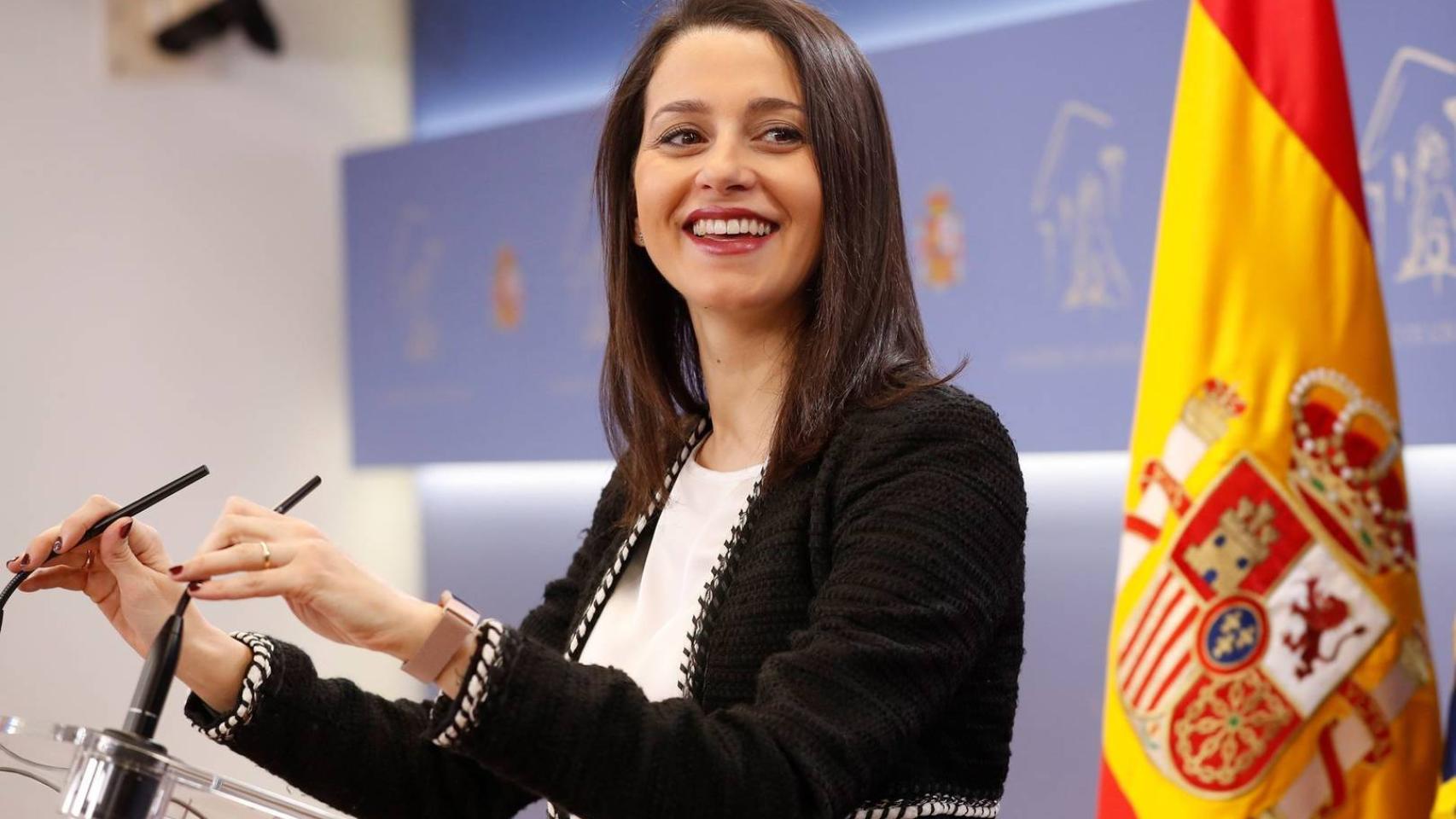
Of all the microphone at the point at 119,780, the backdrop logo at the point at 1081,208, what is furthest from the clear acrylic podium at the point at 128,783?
the backdrop logo at the point at 1081,208

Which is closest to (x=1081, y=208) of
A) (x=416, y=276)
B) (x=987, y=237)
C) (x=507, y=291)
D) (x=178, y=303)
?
(x=987, y=237)

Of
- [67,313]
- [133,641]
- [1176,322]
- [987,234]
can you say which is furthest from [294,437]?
[1176,322]

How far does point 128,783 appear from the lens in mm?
1017

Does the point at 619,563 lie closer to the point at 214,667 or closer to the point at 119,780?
the point at 214,667

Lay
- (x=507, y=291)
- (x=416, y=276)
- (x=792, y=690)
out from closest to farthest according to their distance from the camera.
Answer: (x=792, y=690) < (x=507, y=291) < (x=416, y=276)

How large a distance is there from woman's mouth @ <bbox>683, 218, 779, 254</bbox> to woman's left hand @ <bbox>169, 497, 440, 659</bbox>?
57cm

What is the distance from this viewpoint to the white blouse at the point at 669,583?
5.05 ft

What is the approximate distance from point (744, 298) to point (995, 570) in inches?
16.5

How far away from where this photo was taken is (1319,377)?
115 centimetres

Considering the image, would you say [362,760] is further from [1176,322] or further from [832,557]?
[1176,322]

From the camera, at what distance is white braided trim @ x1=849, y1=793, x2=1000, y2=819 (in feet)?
4.51

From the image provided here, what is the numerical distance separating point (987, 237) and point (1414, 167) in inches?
36.9

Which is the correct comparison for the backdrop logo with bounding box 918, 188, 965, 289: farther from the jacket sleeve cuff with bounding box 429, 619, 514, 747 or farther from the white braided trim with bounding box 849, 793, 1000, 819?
the jacket sleeve cuff with bounding box 429, 619, 514, 747

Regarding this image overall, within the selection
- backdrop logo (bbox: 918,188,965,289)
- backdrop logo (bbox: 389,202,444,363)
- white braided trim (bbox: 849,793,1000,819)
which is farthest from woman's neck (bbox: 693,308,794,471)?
backdrop logo (bbox: 389,202,444,363)
